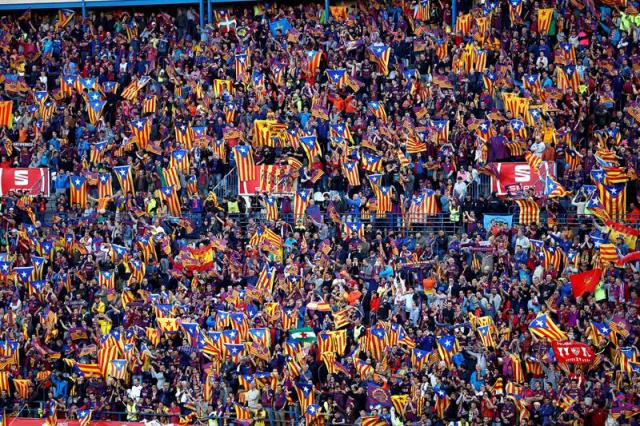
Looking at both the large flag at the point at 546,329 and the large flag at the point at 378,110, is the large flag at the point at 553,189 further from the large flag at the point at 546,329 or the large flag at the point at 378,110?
the large flag at the point at 378,110

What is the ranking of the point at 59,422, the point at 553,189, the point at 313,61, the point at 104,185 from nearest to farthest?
the point at 59,422, the point at 553,189, the point at 104,185, the point at 313,61

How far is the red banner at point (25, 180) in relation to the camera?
40.1m

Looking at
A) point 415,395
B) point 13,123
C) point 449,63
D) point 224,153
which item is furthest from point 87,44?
point 415,395

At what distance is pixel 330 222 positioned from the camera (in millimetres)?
36312

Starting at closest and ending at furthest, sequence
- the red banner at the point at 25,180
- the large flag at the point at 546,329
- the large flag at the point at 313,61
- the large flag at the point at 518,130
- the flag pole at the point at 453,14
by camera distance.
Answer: the large flag at the point at 546,329
the large flag at the point at 518,130
the large flag at the point at 313,61
the red banner at the point at 25,180
the flag pole at the point at 453,14

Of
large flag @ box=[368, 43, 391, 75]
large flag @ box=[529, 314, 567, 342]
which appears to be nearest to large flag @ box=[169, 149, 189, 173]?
large flag @ box=[368, 43, 391, 75]

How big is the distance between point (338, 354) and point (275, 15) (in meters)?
13.1

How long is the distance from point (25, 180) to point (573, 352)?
16.4 meters

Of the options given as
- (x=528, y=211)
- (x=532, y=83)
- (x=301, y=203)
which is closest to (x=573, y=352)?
(x=528, y=211)

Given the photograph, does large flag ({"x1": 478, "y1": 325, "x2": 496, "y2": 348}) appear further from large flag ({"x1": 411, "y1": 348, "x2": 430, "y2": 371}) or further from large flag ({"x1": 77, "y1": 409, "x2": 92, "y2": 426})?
large flag ({"x1": 77, "y1": 409, "x2": 92, "y2": 426})

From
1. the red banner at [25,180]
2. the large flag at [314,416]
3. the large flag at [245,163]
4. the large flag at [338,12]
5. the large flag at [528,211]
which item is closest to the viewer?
the large flag at [314,416]

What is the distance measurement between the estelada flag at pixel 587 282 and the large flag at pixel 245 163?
9487 millimetres

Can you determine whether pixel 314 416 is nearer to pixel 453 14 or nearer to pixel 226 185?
pixel 226 185

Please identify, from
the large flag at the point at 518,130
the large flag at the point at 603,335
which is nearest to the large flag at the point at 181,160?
the large flag at the point at 518,130
